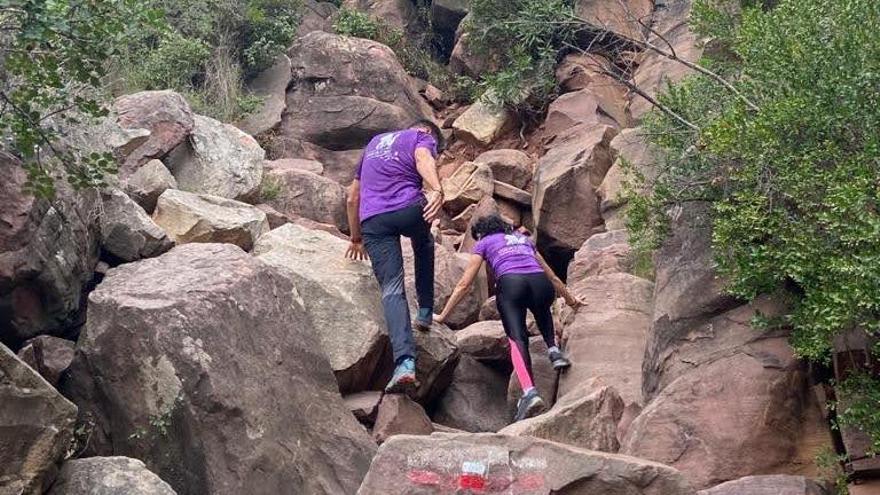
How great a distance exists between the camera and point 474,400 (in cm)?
910

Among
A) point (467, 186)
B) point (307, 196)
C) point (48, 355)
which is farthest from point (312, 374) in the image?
point (467, 186)

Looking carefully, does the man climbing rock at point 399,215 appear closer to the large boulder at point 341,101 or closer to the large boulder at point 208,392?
the large boulder at point 208,392

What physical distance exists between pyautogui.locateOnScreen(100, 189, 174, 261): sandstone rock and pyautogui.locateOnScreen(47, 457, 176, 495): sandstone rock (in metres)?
2.56

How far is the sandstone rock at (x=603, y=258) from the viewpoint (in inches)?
427

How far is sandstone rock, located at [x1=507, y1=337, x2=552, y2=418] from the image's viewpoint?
880 centimetres

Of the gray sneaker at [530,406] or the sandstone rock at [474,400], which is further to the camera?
the sandstone rock at [474,400]

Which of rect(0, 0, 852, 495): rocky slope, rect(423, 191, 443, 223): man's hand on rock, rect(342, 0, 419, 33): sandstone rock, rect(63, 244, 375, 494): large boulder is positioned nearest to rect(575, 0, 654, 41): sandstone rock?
rect(342, 0, 419, 33): sandstone rock

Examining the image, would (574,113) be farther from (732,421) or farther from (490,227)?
(732,421)

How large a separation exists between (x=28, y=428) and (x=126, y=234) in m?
2.80

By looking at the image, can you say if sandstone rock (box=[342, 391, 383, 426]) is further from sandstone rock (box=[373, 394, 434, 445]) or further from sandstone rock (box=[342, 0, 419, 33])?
sandstone rock (box=[342, 0, 419, 33])

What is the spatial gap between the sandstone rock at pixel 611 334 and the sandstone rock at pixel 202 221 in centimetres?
283

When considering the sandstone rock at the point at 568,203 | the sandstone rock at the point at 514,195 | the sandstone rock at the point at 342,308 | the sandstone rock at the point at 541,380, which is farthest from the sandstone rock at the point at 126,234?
the sandstone rock at the point at 514,195

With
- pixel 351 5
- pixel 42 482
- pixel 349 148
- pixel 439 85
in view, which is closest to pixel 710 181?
pixel 42 482

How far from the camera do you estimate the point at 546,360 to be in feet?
30.3
